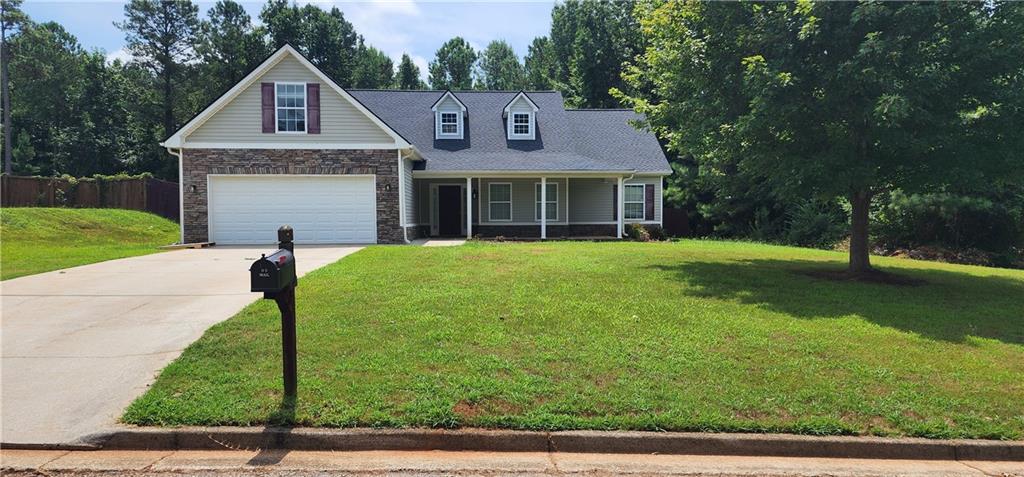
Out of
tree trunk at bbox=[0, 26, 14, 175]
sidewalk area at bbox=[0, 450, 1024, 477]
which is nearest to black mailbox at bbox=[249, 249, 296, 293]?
sidewalk area at bbox=[0, 450, 1024, 477]

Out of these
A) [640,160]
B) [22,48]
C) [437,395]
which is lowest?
[437,395]

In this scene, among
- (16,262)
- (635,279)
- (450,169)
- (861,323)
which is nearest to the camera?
(861,323)

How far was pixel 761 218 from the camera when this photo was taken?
24828 millimetres

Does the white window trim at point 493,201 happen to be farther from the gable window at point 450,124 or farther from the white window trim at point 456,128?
the gable window at point 450,124

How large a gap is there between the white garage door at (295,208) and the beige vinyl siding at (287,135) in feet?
3.86

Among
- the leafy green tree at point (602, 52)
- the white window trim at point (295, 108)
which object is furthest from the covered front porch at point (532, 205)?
the leafy green tree at point (602, 52)

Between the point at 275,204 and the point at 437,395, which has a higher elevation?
the point at 275,204

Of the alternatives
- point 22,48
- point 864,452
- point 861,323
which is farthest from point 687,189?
point 22,48

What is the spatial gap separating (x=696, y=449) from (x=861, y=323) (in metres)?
4.32

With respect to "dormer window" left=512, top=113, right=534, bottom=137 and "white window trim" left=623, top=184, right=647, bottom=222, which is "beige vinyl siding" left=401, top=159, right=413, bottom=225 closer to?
"dormer window" left=512, top=113, right=534, bottom=137

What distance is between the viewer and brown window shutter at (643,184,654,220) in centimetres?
2303

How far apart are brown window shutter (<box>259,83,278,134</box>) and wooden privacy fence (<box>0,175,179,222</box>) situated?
12.2 m

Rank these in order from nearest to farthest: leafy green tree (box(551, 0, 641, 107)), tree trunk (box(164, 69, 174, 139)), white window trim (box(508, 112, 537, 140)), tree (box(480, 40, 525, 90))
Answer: white window trim (box(508, 112, 537, 140)) < leafy green tree (box(551, 0, 641, 107)) < tree trunk (box(164, 69, 174, 139)) < tree (box(480, 40, 525, 90))

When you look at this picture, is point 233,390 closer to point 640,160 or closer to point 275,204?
point 275,204
